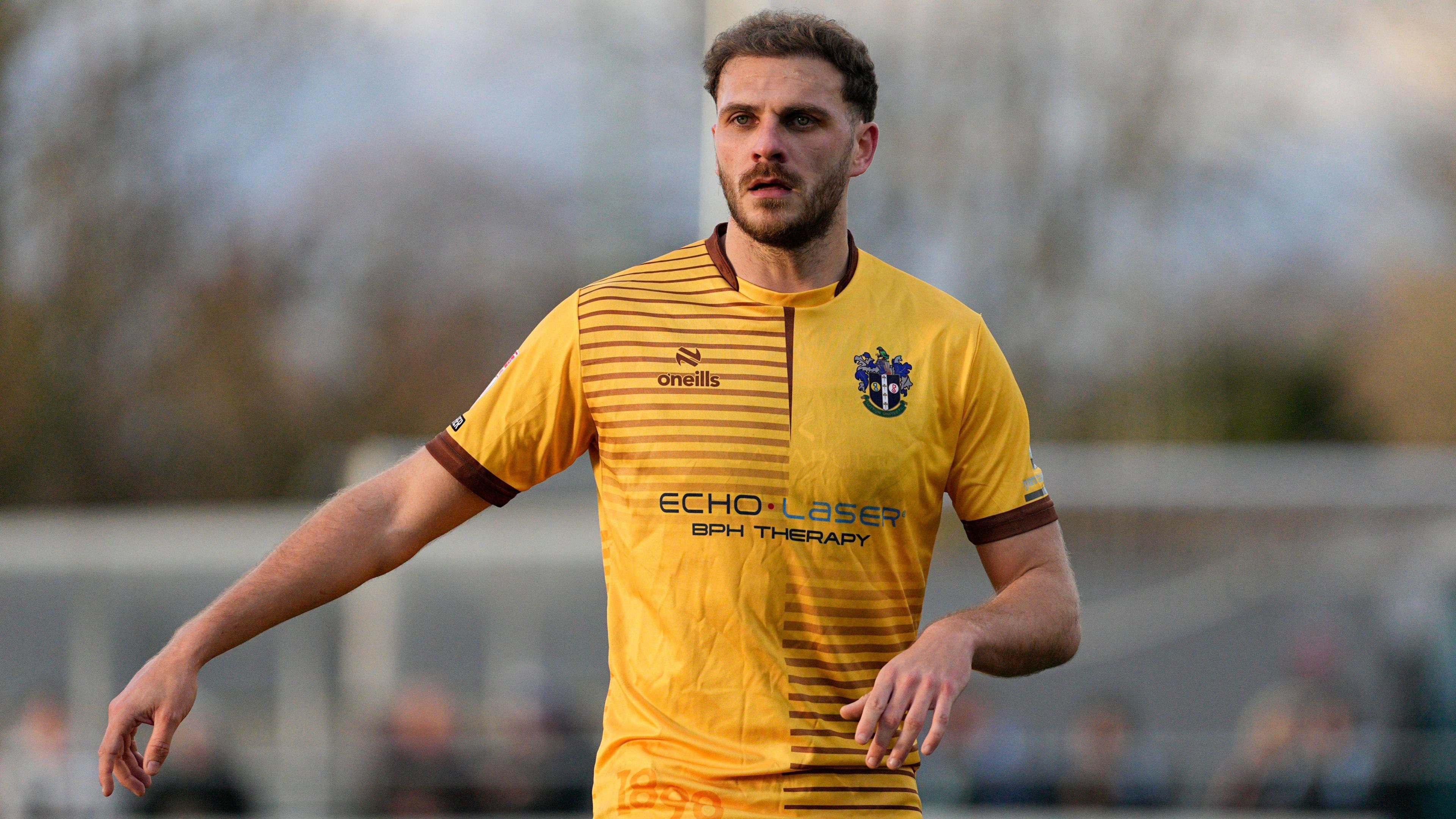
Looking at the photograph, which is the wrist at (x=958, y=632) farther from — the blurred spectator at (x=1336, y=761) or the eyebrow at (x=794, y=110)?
the blurred spectator at (x=1336, y=761)

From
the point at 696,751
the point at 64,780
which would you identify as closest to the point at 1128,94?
the point at 64,780

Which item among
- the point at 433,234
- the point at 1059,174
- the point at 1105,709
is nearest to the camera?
the point at 1105,709

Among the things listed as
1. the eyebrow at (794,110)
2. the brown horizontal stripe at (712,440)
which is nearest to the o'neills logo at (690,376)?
the brown horizontal stripe at (712,440)

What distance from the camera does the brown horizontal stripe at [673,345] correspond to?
143 inches

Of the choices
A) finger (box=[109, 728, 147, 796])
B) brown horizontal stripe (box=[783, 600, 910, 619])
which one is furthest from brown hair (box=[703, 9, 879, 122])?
finger (box=[109, 728, 147, 796])

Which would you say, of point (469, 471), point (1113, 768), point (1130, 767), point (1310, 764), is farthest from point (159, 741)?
point (1310, 764)

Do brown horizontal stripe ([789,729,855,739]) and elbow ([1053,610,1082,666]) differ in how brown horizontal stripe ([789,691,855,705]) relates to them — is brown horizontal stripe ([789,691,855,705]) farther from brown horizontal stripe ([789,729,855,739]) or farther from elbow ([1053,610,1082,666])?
elbow ([1053,610,1082,666])

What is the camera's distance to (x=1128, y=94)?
74.0 feet

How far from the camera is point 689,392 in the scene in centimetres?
359

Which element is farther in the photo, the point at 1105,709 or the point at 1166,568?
the point at 1166,568

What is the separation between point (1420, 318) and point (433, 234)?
57.5ft

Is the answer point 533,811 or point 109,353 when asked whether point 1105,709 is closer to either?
point 533,811

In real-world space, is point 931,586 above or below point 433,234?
below

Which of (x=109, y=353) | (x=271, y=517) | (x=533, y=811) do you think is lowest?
(x=533, y=811)
